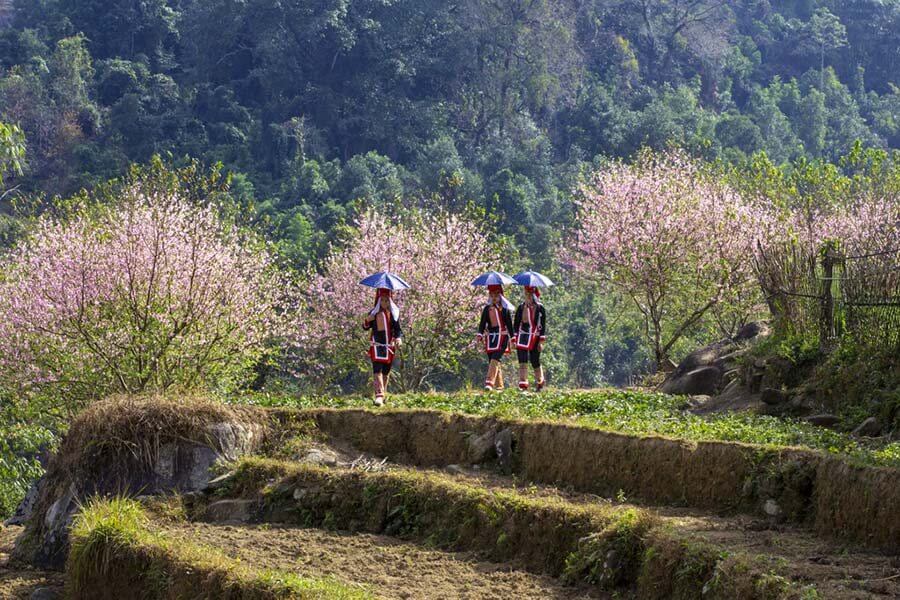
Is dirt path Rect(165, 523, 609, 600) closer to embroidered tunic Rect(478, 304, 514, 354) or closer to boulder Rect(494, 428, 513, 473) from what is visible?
boulder Rect(494, 428, 513, 473)

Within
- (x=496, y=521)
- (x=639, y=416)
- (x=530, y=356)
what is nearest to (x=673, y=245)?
(x=530, y=356)

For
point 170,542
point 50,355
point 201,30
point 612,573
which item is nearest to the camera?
point 612,573

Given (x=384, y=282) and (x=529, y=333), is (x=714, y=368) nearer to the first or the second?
(x=529, y=333)

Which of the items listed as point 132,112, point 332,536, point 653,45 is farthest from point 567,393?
point 653,45

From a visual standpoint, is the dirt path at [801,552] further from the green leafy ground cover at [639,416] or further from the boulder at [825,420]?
the boulder at [825,420]

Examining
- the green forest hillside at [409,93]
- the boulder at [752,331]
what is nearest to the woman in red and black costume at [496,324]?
the boulder at [752,331]

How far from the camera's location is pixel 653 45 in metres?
81.1

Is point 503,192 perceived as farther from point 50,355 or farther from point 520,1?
point 50,355

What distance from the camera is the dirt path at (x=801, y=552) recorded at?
8.50 m

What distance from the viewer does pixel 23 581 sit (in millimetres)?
14719

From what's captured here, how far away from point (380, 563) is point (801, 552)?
13.7ft

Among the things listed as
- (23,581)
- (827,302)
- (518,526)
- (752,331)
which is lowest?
(23,581)

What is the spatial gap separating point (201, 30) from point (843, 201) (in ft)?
146

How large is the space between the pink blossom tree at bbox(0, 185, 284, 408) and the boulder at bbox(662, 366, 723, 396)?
7.56m
